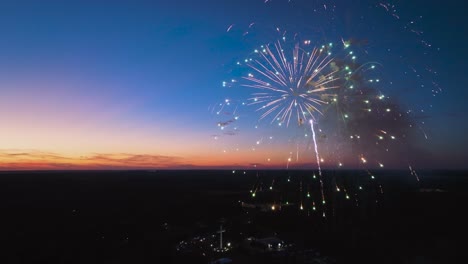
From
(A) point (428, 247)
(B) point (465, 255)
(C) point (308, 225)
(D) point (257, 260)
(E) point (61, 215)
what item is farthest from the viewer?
(E) point (61, 215)

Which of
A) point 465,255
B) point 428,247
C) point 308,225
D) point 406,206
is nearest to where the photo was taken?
point 465,255

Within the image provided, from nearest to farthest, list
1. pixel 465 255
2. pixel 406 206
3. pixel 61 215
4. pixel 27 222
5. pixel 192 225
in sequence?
1. pixel 465 255
2. pixel 192 225
3. pixel 27 222
4. pixel 61 215
5. pixel 406 206

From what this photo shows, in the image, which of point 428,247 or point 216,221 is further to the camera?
point 216,221

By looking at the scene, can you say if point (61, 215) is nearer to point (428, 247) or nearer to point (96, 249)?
point (96, 249)

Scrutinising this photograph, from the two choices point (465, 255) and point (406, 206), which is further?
point (406, 206)

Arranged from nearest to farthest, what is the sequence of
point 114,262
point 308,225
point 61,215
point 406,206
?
point 114,262, point 308,225, point 61,215, point 406,206

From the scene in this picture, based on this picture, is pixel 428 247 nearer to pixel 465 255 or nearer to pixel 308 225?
pixel 465 255

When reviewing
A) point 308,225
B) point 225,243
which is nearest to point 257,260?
point 225,243

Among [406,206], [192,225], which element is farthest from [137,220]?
[406,206]
